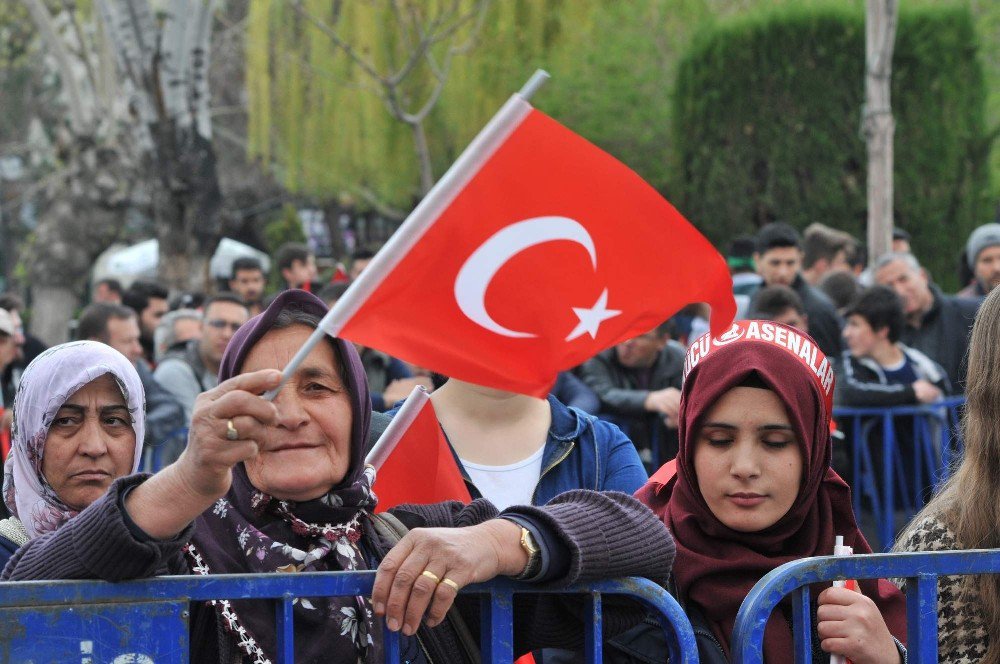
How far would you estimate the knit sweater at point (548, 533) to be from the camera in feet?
7.55

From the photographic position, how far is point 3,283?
35.6 metres

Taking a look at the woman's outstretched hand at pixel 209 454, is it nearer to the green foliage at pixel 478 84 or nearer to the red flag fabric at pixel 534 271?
the red flag fabric at pixel 534 271

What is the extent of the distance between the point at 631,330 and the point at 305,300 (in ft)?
2.27

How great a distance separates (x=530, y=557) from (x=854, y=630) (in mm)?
718

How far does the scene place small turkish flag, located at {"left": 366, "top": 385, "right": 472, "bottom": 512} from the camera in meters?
3.48

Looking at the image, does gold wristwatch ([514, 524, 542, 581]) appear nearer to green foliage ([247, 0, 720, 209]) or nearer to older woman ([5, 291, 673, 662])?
older woman ([5, 291, 673, 662])

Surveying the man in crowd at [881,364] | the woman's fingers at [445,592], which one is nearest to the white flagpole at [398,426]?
the woman's fingers at [445,592]

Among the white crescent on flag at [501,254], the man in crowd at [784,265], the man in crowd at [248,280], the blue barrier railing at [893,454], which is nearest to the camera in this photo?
the white crescent on flag at [501,254]

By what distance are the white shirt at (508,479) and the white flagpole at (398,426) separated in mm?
740

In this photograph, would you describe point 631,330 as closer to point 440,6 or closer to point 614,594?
point 614,594

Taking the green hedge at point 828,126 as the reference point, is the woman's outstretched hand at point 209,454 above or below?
below

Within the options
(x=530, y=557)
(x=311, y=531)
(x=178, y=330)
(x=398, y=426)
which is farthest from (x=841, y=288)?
(x=530, y=557)

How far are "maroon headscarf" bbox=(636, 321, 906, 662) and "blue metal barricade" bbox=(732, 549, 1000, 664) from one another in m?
0.35

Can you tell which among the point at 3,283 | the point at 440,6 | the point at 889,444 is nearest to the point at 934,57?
the point at 440,6
